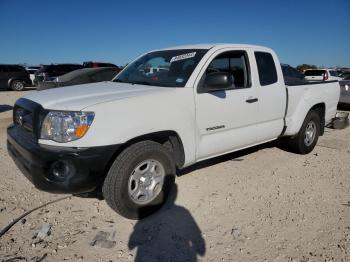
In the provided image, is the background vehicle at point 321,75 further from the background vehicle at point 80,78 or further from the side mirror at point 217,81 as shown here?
the side mirror at point 217,81

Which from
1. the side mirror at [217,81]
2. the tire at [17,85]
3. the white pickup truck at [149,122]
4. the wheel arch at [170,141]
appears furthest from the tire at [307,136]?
the tire at [17,85]

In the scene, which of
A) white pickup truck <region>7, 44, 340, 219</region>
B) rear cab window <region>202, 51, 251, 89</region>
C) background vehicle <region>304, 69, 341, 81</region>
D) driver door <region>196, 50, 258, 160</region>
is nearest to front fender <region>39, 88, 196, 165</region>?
white pickup truck <region>7, 44, 340, 219</region>

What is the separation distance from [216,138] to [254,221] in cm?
109

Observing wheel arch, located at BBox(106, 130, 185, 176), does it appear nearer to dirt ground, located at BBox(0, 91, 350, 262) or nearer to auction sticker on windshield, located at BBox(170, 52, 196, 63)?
dirt ground, located at BBox(0, 91, 350, 262)

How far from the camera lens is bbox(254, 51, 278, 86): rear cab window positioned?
465 centimetres

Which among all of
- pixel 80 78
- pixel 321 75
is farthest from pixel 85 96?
pixel 321 75

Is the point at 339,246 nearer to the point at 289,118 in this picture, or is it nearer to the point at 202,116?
the point at 202,116

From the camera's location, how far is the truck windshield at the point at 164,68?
3.94 meters

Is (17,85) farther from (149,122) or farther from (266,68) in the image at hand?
(149,122)

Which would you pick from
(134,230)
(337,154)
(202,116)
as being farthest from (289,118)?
(134,230)

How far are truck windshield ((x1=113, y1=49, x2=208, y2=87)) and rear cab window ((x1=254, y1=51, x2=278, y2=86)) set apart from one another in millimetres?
1011

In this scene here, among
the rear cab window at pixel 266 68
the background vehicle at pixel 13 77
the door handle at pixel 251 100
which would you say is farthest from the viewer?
the background vehicle at pixel 13 77

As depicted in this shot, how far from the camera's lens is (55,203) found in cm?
385

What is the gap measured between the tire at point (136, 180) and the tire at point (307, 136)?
2958 mm
